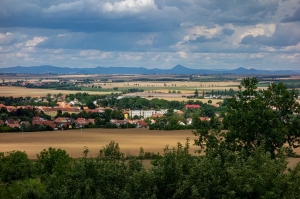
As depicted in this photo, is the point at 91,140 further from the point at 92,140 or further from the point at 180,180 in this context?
the point at 180,180

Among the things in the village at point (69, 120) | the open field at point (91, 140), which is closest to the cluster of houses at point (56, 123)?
the village at point (69, 120)

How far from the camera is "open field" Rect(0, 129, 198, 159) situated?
56.2 meters

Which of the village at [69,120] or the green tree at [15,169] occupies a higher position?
the green tree at [15,169]

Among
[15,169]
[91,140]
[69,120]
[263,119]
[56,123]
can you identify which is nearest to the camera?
[263,119]

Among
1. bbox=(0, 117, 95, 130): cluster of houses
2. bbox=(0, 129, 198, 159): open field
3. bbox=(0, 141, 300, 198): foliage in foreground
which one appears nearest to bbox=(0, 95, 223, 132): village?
bbox=(0, 117, 95, 130): cluster of houses

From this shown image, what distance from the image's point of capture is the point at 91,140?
64.1m

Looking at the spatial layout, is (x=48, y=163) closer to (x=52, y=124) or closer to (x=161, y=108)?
(x=52, y=124)

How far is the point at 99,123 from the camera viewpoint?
271 ft

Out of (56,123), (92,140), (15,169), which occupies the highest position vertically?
(15,169)

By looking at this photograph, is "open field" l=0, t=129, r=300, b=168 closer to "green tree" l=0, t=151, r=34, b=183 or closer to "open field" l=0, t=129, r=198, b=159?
"open field" l=0, t=129, r=198, b=159

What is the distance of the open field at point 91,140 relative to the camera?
184 feet

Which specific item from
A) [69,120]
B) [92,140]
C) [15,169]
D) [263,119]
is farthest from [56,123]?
[263,119]

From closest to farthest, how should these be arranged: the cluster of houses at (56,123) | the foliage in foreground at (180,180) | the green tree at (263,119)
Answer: the foliage in foreground at (180,180) < the green tree at (263,119) < the cluster of houses at (56,123)

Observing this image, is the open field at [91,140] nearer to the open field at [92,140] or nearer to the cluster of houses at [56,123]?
the open field at [92,140]
